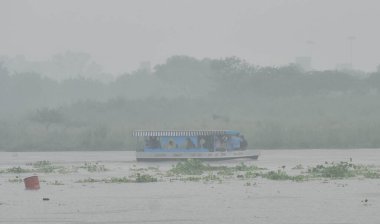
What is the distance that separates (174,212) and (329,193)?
9517mm

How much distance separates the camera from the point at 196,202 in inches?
1583

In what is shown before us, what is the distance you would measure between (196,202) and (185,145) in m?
36.7

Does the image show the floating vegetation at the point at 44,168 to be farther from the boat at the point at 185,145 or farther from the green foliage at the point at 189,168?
the green foliage at the point at 189,168

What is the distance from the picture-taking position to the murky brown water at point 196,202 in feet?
113

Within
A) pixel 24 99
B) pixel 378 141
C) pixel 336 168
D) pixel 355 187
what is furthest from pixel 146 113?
pixel 355 187

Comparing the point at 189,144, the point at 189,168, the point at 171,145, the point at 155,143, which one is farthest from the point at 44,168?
the point at 189,144

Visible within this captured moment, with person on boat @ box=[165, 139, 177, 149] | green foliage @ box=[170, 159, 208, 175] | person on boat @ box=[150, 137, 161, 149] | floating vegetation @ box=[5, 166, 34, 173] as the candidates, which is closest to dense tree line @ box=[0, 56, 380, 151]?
person on boat @ box=[165, 139, 177, 149]

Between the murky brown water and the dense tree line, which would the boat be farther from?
the dense tree line

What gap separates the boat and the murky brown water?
2186 centimetres

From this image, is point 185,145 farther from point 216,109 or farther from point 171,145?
point 216,109

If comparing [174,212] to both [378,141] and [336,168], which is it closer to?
[336,168]

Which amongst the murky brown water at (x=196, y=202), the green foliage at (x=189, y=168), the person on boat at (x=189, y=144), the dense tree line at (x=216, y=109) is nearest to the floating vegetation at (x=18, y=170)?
the murky brown water at (x=196, y=202)

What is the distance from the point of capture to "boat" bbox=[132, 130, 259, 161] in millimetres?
74938

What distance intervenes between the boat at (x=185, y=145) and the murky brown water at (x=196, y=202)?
21863mm
